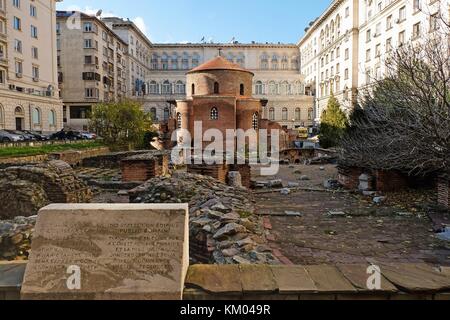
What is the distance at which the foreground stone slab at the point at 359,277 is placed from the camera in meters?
2.61

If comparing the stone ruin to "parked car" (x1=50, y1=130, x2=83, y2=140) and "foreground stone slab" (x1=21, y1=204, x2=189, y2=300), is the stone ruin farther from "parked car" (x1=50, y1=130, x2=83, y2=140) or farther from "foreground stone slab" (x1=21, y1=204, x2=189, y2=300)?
"parked car" (x1=50, y1=130, x2=83, y2=140)

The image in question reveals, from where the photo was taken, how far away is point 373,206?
9.20 metres

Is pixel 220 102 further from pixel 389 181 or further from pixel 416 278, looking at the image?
pixel 416 278

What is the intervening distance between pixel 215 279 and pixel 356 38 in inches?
1869

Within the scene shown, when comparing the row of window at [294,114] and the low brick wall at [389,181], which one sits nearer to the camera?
the low brick wall at [389,181]

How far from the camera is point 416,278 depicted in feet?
9.09

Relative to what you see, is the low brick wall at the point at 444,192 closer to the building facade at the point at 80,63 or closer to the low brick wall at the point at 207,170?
the low brick wall at the point at 207,170

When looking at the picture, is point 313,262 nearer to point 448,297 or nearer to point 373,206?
point 448,297

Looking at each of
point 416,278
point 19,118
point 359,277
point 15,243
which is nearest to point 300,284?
point 359,277

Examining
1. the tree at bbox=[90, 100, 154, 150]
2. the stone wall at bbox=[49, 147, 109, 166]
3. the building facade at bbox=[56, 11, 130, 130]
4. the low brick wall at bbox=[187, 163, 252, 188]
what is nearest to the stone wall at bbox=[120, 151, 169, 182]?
the low brick wall at bbox=[187, 163, 252, 188]

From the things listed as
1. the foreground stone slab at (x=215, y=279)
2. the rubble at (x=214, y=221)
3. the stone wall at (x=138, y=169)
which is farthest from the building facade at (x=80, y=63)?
the foreground stone slab at (x=215, y=279)

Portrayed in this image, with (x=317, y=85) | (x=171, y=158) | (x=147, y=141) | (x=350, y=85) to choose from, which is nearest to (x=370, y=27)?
(x=350, y=85)

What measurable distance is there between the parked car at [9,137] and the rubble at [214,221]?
26.2 metres

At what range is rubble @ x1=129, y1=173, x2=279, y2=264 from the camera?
4.82 metres
